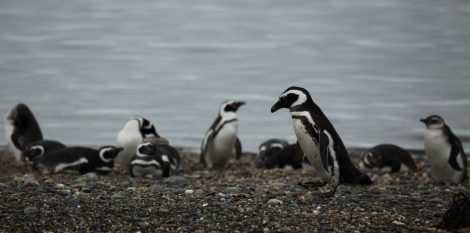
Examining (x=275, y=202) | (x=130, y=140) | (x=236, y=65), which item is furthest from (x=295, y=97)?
(x=236, y=65)

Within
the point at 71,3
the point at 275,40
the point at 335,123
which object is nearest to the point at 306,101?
the point at 335,123

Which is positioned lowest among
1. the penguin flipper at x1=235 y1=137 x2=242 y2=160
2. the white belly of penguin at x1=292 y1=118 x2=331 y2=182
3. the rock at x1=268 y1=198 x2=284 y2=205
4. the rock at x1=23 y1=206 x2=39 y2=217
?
the penguin flipper at x1=235 y1=137 x2=242 y2=160

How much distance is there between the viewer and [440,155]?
31.7ft

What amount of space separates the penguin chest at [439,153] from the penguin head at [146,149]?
2.79 m

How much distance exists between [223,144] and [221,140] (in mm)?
74

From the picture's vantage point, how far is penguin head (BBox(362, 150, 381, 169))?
10328 millimetres

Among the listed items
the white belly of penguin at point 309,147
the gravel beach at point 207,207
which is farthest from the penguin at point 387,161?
the white belly of penguin at point 309,147

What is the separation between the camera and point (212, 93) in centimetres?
1705

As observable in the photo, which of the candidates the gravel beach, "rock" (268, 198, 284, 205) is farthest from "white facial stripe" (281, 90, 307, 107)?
"rock" (268, 198, 284, 205)

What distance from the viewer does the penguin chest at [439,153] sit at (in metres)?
A: 9.63

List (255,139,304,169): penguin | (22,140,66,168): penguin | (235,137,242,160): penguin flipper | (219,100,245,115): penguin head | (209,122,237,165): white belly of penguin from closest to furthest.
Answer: (22,140,66,168): penguin < (255,139,304,169): penguin < (209,122,237,165): white belly of penguin < (219,100,245,115): penguin head < (235,137,242,160): penguin flipper

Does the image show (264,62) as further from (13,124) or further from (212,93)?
(13,124)

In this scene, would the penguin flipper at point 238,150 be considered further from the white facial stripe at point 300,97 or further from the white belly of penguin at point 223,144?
the white facial stripe at point 300,97

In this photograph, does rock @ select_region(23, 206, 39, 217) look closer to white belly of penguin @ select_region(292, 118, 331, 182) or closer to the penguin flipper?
white belly of penguin @ select_region(292, 118, 331, 182)
